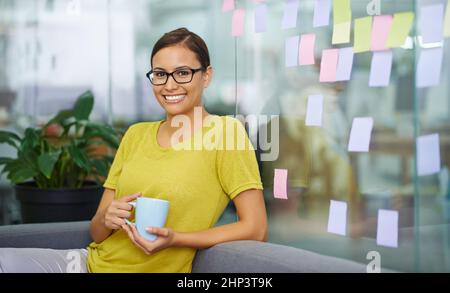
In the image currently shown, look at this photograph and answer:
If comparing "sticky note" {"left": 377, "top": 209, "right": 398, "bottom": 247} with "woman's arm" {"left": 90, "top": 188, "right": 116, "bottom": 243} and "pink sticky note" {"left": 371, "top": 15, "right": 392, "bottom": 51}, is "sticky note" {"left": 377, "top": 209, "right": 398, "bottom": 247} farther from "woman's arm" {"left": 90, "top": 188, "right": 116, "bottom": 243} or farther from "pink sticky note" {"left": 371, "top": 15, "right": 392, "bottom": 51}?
"woman's arm" {"left": 90, "top": 188, "right": 116, "bottom": 243}

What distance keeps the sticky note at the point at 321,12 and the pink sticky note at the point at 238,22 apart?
0.36 meters

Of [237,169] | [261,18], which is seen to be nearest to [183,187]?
[237,169]

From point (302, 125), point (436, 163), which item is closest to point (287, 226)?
point (302, 125)

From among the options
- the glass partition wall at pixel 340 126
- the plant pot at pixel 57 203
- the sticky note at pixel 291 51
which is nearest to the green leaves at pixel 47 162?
the plant pot at pixel 57 203

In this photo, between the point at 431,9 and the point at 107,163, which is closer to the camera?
the point at 431,9

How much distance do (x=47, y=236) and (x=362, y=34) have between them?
94 centimetres

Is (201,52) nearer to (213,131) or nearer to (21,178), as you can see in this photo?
(213,131)

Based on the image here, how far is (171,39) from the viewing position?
3.59ft

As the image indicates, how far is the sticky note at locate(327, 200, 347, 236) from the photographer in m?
1.72

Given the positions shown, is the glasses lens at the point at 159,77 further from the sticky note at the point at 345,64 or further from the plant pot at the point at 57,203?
the plant pot at the point at 57,203

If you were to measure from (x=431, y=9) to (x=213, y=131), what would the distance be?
2.31 ft

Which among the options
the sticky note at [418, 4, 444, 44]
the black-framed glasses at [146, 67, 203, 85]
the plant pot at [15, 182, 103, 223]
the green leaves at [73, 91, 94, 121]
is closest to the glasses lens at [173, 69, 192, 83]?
the black-framed glasses at [146, 67, 203, 85]
